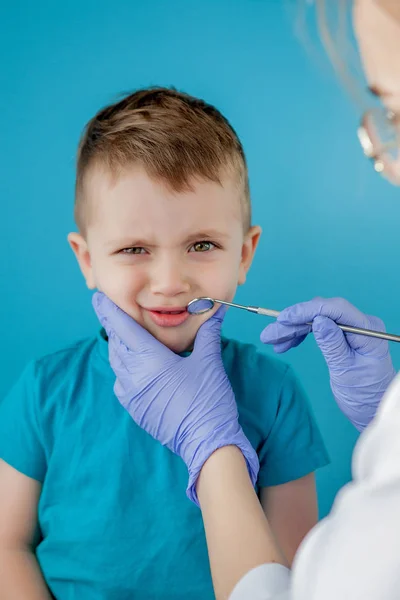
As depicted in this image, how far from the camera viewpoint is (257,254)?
1.63 meters

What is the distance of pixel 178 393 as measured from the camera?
1136mm

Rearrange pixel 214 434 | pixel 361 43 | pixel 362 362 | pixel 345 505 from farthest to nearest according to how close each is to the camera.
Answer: pixel 362 362 → pixel 214 434 → pixel 361 43 → pixel 345 505

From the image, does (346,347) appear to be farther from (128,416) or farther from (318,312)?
(128,416)

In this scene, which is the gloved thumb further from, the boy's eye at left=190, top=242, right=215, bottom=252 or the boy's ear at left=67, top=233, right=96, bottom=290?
the boy's ear at left=67, top=233, right=96, bottom=290

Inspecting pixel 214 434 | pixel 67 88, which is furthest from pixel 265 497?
pixel 67 88

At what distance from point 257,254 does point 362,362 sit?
0.49 m

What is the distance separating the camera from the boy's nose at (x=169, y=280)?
1154 millimetres

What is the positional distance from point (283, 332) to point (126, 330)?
0.87 ft

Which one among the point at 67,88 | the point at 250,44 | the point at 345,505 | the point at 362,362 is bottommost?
the point at 345,505

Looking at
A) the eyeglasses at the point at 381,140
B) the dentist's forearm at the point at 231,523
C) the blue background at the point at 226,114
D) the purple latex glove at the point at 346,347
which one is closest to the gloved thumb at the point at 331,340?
the purple latex glove at the point at 346,347

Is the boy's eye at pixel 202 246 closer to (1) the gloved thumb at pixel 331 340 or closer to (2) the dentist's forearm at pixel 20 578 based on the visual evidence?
(1) the gloved thumb at pixel 331 340

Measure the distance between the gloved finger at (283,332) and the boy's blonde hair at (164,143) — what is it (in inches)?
8.4

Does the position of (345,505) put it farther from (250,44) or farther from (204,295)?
(250,44)

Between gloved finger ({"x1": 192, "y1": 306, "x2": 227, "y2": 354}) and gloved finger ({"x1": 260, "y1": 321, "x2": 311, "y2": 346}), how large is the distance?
83 mm
